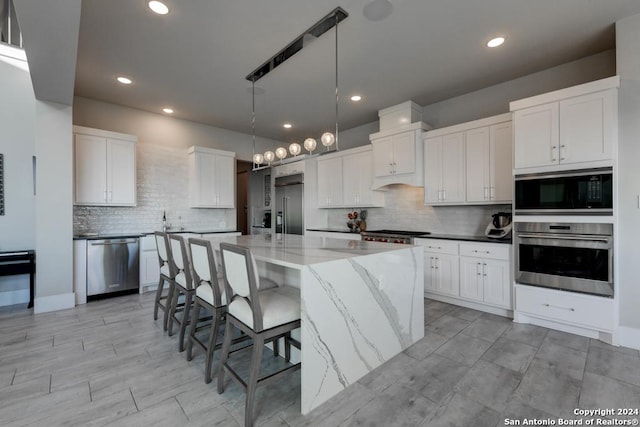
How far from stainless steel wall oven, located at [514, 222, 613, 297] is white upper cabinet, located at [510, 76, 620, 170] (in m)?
0.61

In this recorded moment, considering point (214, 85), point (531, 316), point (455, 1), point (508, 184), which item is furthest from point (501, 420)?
point (214, 85)

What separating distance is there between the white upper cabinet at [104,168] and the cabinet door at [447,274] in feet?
14.9

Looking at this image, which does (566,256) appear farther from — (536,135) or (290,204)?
(290,204)

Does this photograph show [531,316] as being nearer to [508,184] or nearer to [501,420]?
[508,184]

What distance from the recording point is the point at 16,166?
12.6ft

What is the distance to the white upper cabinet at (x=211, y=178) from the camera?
518 centimetres

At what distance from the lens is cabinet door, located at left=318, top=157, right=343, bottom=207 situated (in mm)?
5496

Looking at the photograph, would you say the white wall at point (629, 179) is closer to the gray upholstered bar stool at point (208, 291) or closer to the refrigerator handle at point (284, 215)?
the gray upholstered bar stool at point (208, 291)

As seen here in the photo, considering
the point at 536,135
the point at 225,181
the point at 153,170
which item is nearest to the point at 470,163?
the point at 536,135

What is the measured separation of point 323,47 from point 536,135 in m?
2.36

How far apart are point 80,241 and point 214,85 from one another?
2.71 meters

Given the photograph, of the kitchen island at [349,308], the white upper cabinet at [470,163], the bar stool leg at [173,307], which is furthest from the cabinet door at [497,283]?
the bar stool leg at [173,307]

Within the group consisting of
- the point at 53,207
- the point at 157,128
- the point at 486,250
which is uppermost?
the point at 157,128

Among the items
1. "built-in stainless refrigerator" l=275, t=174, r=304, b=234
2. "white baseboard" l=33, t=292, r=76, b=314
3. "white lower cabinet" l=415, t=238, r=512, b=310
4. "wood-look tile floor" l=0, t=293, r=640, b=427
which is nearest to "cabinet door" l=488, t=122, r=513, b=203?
"white lower cabinet" l=415, t=238, r=512, b=310
